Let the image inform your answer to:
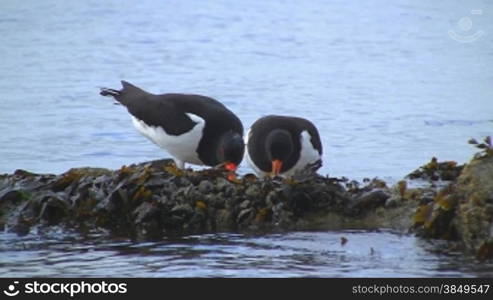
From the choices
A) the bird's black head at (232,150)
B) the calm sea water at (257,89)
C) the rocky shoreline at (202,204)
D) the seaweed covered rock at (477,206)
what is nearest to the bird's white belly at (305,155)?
the bird's black head at (232,150)

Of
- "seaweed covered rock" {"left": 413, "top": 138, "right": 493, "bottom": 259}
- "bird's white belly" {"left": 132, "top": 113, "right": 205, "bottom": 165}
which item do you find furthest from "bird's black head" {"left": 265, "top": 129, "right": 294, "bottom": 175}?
"seaweed covered rock" {"left": 413, "top": 138, "right": 493, "bottom": 259}

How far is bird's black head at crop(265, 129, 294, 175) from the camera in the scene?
28.6 ft

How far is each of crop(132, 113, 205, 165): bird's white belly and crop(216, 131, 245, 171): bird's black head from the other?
1.08ft

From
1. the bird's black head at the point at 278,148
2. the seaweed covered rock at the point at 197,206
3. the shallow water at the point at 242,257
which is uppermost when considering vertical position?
the bird's black head at the point at 278,148

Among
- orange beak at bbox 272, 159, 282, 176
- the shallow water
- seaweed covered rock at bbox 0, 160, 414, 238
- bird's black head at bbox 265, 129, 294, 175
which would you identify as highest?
bird's black head at bbox 265, 129, 294, 175

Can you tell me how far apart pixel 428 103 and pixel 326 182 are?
20.9ft

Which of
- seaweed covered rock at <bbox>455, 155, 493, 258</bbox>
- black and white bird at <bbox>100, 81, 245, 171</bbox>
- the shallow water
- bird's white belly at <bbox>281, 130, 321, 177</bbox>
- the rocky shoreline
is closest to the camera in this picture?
the shallow water

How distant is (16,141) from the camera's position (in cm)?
1205

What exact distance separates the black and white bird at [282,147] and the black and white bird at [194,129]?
219 mm

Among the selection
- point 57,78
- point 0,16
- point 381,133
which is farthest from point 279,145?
point 0,16

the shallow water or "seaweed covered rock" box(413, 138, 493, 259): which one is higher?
"seaweed covered rock" box(413, 138, 493, 259)

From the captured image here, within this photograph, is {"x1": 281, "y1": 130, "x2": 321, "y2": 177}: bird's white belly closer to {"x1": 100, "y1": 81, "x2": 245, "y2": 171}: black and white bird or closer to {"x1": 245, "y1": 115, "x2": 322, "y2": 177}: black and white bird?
{"x1": 245, "y1": 115, "x2": 322, "y2": 177}: black and white bird

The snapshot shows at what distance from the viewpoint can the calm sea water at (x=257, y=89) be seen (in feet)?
23.0

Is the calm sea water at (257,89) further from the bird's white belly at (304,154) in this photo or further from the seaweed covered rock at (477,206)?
the bird's white belly at (304,154)
